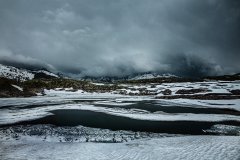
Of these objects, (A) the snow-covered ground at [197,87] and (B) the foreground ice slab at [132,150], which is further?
(A) the snow-covered ground at [197,87]

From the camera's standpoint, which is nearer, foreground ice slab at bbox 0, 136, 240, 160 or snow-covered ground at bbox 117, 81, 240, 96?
foreground ice slab at bbox 0, 136, 240, 160

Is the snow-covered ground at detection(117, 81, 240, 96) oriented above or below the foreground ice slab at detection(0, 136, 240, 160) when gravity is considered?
above

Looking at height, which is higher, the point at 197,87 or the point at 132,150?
the point at 197,87

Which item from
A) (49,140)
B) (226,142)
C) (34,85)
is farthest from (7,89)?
(226,142)

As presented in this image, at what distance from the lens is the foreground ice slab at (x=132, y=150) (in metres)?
12.3

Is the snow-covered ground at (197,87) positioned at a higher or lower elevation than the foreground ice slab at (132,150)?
higher

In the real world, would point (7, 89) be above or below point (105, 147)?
above

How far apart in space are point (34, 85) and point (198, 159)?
82103 mm

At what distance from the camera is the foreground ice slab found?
12281 mm

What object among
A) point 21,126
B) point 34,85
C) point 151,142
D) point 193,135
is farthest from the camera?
point 34,85

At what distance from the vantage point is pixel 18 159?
1186 cm

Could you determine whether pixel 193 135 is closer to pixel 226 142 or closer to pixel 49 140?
pixel 226 142

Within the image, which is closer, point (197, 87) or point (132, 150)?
point (132, 150)

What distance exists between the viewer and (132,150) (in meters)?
13.6
